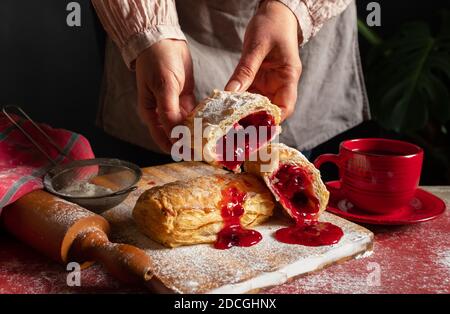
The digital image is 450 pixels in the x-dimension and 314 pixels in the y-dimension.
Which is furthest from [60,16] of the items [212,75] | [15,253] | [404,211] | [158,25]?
[404,211]

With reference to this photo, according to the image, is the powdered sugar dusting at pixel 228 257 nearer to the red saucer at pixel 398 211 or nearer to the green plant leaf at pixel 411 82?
the red saucer at pixel 398 211

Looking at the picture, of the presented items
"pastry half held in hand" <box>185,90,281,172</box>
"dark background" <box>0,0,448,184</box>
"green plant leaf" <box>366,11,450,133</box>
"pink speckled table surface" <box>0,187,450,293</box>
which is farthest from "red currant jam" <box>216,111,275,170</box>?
"green plant leaf" <box>366,11,450,133</box>

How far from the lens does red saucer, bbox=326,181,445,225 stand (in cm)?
139

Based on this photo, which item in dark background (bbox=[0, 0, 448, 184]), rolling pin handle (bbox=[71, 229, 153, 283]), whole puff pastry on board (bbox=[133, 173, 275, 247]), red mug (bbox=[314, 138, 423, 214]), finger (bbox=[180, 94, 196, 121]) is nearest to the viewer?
rolling pin handle (bbox=[71, 229, 153, 283])

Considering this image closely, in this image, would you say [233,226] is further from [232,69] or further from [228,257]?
[232,69]

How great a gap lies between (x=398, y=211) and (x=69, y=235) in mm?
827

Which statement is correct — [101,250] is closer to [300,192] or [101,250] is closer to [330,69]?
[300,192]

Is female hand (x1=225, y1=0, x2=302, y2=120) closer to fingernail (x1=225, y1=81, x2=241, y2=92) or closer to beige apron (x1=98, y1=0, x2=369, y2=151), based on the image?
fingernail (x1=225, y1=81, x2=241, y2=92)

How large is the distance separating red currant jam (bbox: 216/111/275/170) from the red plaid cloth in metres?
0.47

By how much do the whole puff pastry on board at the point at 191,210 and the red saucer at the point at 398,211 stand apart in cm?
21

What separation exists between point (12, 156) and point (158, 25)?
1.83 ft

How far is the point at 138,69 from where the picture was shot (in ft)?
5.02

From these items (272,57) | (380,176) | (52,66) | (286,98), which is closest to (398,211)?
(380,176)

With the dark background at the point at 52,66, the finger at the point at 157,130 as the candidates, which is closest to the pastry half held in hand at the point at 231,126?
the finger at the point at 157,130
